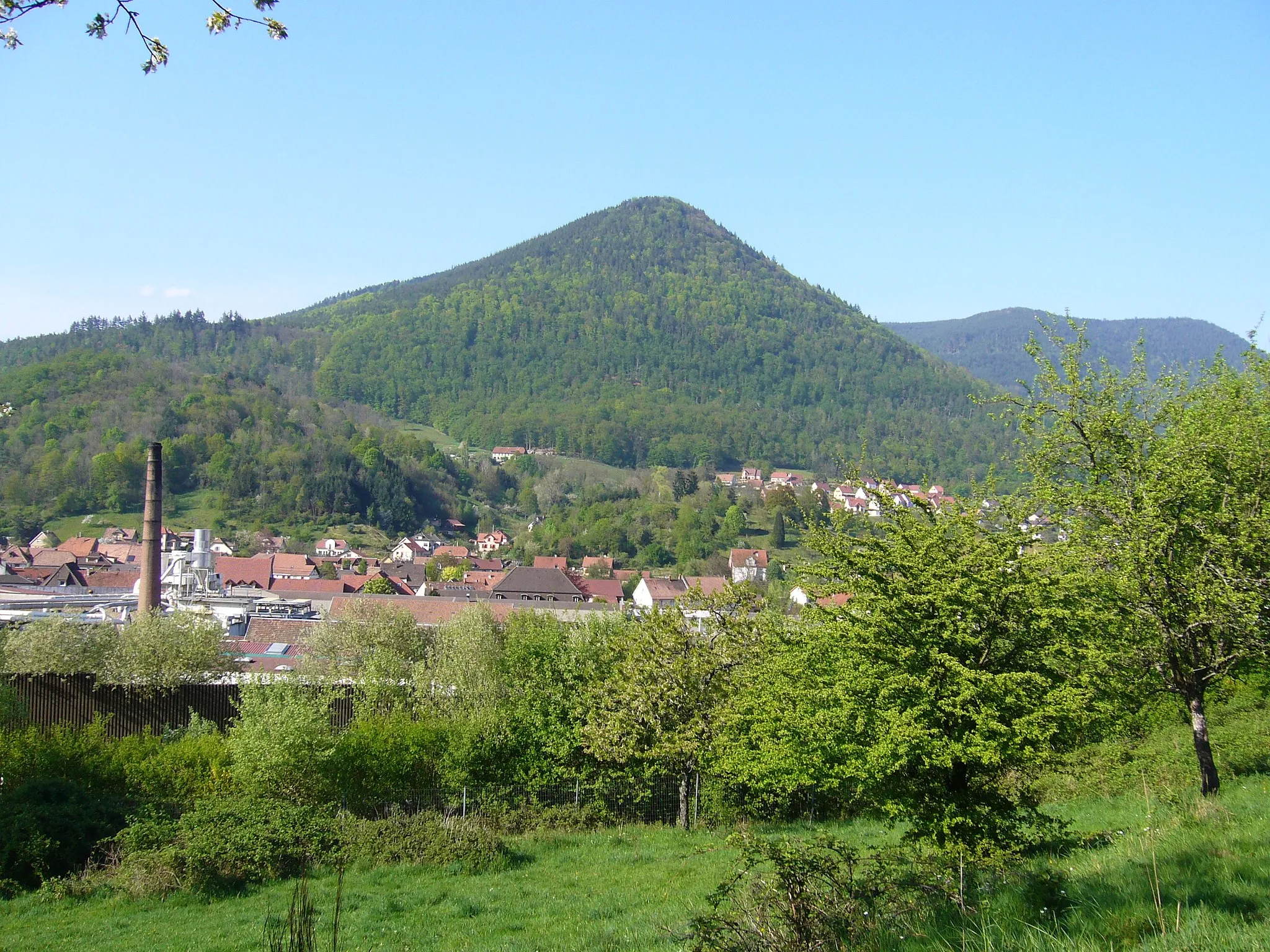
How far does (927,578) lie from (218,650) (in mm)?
29032

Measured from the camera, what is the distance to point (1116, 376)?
1468cm

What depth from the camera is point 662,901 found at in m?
11.6

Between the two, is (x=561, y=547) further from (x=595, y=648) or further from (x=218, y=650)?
(x=595, y=648)

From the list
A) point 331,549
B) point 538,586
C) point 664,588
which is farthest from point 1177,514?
point 331,549

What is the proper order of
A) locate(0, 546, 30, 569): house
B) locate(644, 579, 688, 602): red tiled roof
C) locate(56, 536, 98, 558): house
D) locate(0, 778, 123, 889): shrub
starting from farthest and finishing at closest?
locate(56, 536, 98, 558): house, locate(0, 546, 30, 569): house, locate(644, 579, 688, 602): red tiled roof, locate(0, 778, 123, 889): shrub

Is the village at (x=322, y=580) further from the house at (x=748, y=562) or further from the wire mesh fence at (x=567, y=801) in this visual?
the wire mesh fence at (x=567, y=801)

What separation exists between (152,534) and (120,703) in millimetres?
21162

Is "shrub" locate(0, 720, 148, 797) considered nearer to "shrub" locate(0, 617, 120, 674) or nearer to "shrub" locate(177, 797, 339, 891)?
"shrub" locate(177, 797, 339, 891)

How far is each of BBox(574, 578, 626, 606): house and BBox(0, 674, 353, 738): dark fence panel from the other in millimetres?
55550

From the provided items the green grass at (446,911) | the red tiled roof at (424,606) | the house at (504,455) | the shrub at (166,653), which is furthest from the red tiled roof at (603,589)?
the house at (504,455)

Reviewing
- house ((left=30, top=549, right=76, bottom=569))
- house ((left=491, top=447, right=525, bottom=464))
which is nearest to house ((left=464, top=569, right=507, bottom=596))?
house ((left=30, top=549, right=76, bottom=569))

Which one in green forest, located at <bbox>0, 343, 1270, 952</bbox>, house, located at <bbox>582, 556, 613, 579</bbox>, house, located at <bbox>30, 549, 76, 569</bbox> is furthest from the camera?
house, located at <bbox>582, 556, 613, 579</bbox>

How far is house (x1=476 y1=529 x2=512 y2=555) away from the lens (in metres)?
130

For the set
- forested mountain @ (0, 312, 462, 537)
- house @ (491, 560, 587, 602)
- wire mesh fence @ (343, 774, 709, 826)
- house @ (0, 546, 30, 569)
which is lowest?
house @ (491, 560, 587, 602)
